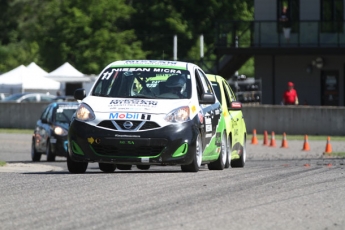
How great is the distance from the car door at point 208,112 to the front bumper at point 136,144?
80cm

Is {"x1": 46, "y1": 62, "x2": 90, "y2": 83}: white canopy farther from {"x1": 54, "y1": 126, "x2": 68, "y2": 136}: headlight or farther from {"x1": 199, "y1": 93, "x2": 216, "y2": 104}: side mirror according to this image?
{"x1": 199, "y1": 93, "x2": 216, "y2": 104}: side mirror

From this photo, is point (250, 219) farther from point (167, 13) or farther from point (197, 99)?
point (167, 13)

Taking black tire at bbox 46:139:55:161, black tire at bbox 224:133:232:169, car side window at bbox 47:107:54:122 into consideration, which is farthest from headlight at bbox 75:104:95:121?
car side window at bbox 47:107:54:122

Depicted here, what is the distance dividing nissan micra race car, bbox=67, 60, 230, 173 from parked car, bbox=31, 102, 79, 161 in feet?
29.1

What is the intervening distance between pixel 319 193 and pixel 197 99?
3.84 m

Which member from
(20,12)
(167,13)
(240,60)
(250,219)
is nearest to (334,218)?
(250,219)

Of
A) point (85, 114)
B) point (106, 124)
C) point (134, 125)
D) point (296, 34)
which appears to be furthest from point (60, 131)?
point (296, 34)

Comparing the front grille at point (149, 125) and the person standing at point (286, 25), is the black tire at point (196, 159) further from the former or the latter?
the person standing at point (286, 25)

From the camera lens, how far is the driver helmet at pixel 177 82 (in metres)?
15.8

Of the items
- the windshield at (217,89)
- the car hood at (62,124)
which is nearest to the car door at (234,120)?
the windshield at (217,89)

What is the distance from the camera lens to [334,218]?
33.3 ft

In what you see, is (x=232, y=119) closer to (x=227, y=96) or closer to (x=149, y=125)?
(x=227, y=96)

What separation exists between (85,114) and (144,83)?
1.17 metres

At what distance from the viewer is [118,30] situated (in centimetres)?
7250
